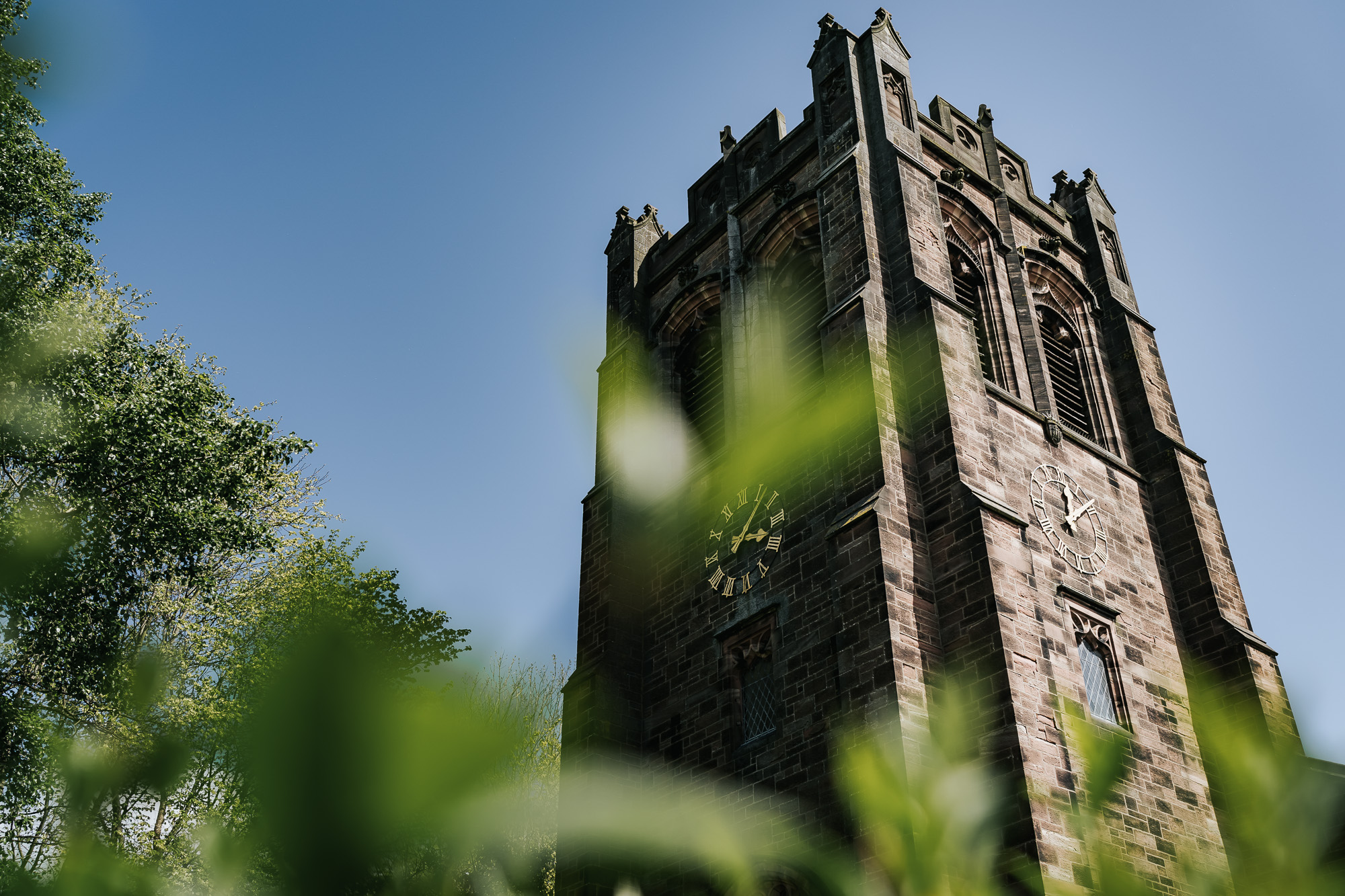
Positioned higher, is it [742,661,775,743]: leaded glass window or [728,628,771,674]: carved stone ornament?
[728,628,771,674]: carved stone ornament

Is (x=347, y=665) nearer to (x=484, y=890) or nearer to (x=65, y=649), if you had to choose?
(x=484, y=890)

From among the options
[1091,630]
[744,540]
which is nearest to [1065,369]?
[1091,630]

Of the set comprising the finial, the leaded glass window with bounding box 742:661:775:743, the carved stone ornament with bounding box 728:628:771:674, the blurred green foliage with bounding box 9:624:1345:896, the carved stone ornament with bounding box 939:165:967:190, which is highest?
the finial

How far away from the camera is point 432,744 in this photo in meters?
1.38

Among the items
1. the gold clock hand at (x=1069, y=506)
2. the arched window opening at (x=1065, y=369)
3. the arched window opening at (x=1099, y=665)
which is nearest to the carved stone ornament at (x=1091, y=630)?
the arched window opening at (x=1099, y=665)

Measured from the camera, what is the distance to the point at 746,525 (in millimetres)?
15234

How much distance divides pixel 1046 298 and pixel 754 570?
836 centimetres

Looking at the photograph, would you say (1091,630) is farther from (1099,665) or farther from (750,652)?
(750,652)

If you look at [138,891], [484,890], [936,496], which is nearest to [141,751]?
[138,891]

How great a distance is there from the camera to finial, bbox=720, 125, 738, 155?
2081 centimetres

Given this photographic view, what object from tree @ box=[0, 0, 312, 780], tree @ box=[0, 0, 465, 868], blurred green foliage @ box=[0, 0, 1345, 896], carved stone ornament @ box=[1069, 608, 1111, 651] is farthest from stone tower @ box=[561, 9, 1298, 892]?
tree @ box=[0, 0, 312, 780]

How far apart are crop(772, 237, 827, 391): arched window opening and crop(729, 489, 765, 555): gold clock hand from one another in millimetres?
1871

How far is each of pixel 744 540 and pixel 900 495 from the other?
278 centimetres

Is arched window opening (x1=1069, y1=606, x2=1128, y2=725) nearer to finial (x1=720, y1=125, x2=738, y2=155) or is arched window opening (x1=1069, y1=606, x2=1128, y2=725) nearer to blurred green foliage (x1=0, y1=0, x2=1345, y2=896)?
blurred green foliage (x1=0, y1=0, x2=1345, y2=896)
